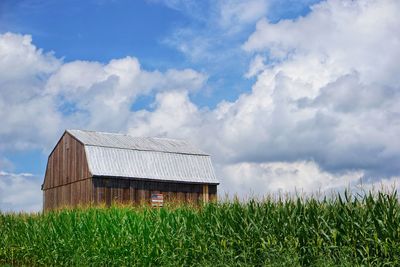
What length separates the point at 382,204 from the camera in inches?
564

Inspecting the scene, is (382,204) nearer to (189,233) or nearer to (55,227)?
(189,233)

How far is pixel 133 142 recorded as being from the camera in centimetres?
4394

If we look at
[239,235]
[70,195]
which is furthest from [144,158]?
[239,235]

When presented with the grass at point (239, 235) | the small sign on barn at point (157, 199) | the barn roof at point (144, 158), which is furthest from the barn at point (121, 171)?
the grass at point (239, 235)

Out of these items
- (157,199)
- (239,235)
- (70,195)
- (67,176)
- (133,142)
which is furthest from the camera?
(133,142)

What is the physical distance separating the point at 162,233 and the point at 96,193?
20.3 metres

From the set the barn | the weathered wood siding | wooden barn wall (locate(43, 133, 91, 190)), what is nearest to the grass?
the barn

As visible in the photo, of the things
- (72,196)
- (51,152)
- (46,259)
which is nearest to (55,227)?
(46,259)

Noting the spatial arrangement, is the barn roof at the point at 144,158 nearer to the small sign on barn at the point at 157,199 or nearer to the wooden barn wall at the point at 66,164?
the wooden barn wall at the point at 66,164

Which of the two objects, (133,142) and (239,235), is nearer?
(239,235)

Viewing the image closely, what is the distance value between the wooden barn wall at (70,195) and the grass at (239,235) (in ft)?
46.8

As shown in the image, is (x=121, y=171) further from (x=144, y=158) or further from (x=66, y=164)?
(x=66, y=164)

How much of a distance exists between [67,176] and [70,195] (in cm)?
138

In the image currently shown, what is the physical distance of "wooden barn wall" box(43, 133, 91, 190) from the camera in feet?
132
